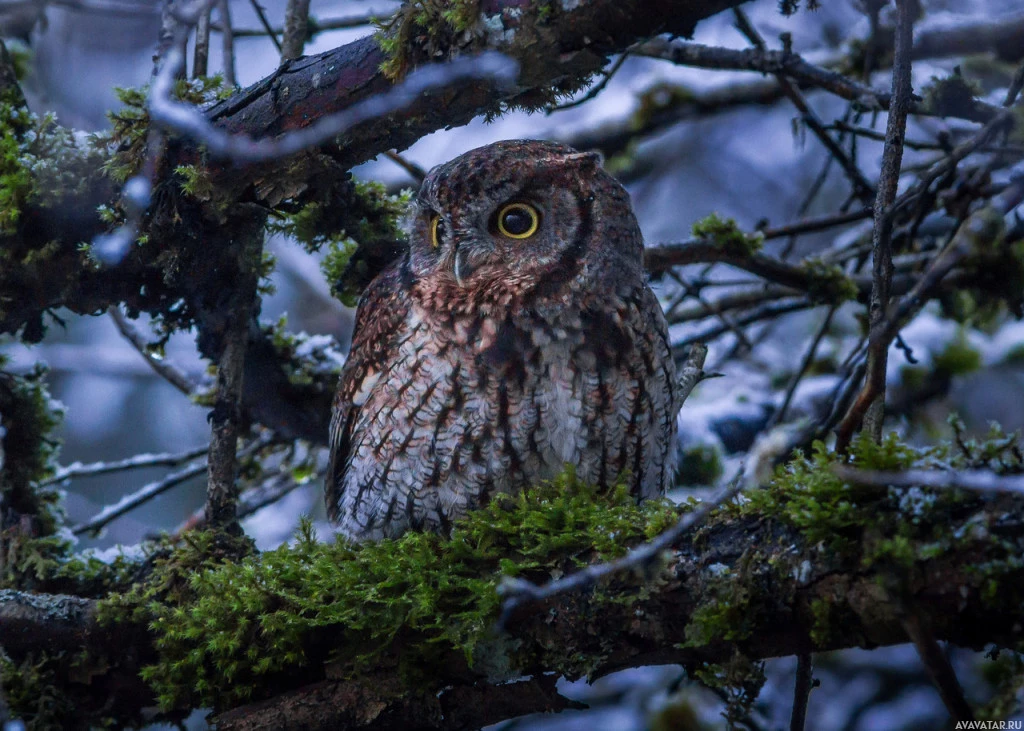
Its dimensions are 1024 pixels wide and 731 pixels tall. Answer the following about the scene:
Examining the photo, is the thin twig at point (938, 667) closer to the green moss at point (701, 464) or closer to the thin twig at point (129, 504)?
the green moss at point (701, 464)

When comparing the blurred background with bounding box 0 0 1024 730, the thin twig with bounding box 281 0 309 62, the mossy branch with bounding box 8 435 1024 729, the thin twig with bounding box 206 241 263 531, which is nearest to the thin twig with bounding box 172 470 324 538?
the blurred background with bounding box 0 0 1024 730

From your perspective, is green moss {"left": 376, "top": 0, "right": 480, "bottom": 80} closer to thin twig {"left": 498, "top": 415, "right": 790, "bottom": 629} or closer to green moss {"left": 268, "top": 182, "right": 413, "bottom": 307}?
green moss {"left": 268, "top": 182, "right": 413, "bottom": 307}

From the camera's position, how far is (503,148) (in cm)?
255

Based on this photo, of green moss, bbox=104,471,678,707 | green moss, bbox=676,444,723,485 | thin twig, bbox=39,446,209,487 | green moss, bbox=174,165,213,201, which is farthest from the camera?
green moss, bbox=676,444,723,485

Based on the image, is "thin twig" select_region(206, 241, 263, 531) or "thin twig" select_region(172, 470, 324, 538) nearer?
"thin twig" select_region(206, 241, 263, 531)

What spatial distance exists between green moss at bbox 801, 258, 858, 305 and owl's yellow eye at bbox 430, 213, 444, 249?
1401 mm

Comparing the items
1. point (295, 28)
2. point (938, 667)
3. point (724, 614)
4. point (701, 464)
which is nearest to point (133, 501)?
point (295, 28)

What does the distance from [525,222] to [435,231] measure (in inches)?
11.1

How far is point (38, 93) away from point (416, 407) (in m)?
2.66

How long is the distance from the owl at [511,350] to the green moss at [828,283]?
0.88 metres

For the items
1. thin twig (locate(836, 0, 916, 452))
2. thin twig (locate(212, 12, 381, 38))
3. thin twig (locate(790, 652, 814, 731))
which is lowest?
thin twig (locate(790, 652, 814, 731))

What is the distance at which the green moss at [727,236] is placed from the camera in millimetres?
3023

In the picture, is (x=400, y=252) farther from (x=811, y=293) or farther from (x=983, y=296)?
(x=983, y=296)

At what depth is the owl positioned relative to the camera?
2.42m
